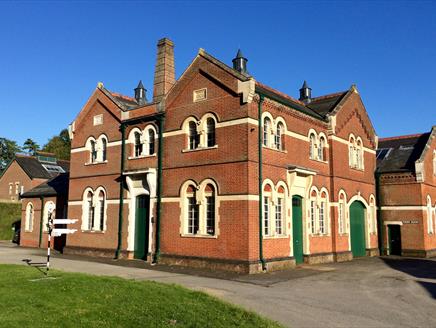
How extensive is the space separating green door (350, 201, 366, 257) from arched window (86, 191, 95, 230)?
14.7 meters

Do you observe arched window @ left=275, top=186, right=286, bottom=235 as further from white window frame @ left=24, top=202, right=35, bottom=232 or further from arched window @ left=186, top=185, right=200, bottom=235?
white window frame @ left=24, top=202, right=35, bottom=232

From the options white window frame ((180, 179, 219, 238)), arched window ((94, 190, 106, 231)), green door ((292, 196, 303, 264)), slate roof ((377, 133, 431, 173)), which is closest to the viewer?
white window frame ((180, 179, 219, 238))

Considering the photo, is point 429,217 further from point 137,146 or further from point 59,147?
point 59,147

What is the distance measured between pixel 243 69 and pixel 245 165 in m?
7.01

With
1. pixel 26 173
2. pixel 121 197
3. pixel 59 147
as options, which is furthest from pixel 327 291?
pixel 59 147

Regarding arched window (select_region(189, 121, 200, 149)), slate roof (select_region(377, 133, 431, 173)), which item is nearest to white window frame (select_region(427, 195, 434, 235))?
slate roof (select_region(377, 133, 431, 173))

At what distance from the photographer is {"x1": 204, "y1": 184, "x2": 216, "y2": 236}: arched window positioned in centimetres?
1744

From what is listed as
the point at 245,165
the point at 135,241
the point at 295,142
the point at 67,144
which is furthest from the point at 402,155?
the point at 67,144

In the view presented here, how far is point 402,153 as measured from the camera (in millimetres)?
28484

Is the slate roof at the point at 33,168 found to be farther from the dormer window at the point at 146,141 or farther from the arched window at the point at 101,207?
the dormer window at the point at 146,141

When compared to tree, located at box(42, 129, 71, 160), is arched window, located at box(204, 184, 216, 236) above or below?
below

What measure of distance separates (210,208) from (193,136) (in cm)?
352

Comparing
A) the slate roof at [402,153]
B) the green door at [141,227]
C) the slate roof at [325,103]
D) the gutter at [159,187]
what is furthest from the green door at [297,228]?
the slate roof at [402,153]

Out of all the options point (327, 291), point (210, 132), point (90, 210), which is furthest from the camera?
Result: point (90, 210)
